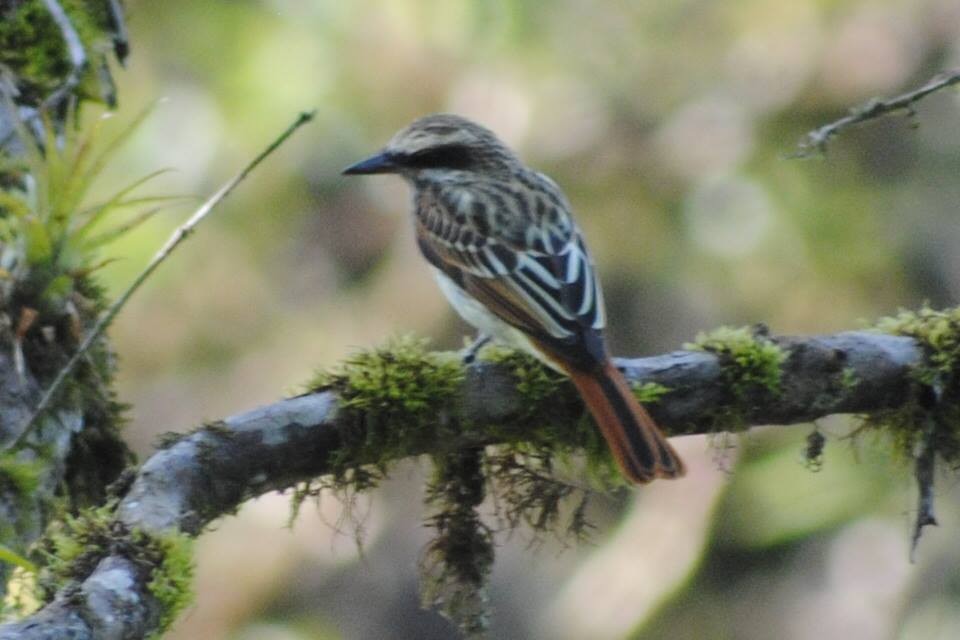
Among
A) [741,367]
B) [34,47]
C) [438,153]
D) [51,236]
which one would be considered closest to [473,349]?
[741,367]

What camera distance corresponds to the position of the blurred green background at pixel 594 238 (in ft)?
25.6

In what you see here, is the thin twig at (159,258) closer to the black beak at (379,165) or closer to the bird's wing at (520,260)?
the bird's wing at (520,260)

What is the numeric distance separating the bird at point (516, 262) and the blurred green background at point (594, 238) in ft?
8.17

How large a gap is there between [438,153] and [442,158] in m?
0.03

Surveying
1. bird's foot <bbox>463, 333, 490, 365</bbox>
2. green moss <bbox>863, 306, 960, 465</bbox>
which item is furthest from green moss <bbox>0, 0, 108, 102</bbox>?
green moss <bbox>863, 306, 960, 465</bbox>

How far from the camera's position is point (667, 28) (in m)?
8.41

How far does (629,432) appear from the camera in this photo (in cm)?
367

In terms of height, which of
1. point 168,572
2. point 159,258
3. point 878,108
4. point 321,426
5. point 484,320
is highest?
point 484,320

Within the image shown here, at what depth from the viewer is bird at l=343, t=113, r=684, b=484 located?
3730mm

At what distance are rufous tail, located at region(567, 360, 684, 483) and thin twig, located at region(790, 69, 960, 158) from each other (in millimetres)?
736

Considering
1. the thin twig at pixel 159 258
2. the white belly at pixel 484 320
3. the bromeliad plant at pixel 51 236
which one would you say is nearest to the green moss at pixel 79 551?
the thin twig at pixel 159 258

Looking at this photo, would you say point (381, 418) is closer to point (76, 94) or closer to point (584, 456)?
point (584, 456)

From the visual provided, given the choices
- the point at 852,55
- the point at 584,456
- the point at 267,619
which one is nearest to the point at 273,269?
the point at 267,619

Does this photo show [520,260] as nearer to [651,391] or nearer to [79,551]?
[651,391]
